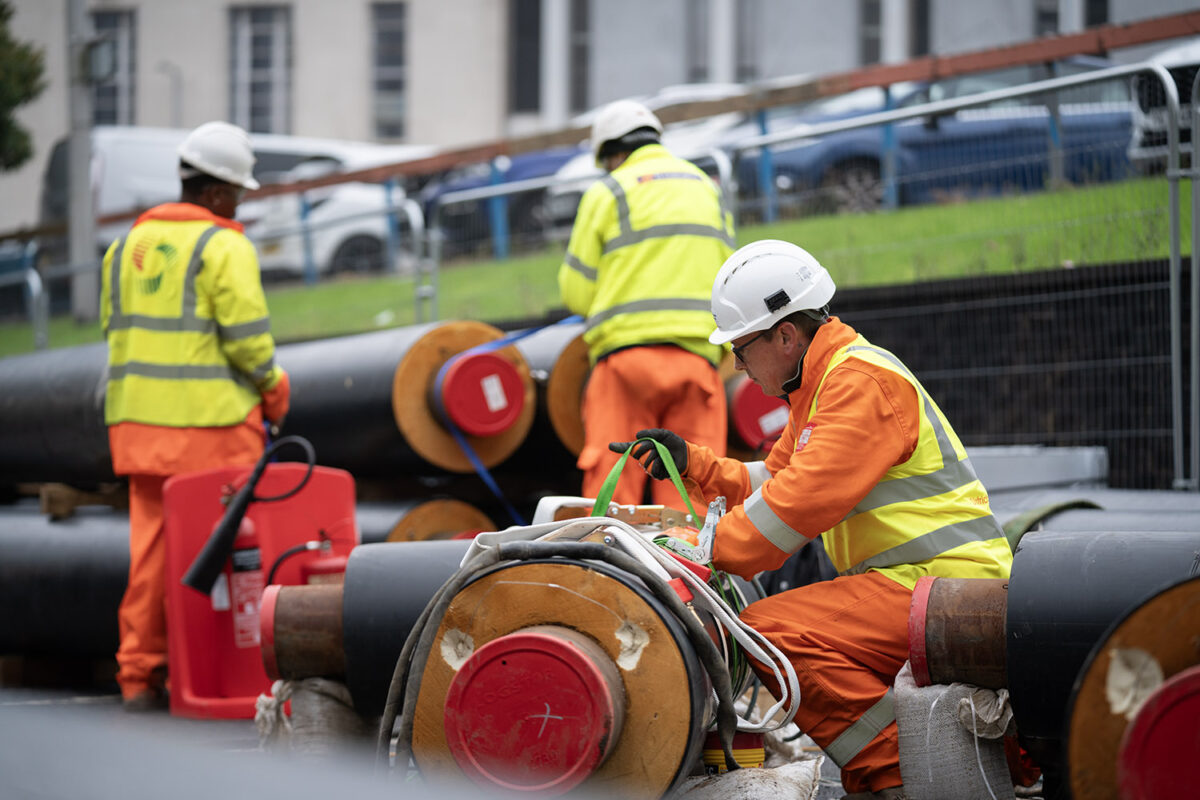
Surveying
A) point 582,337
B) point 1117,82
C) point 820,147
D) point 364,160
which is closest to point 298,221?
point 364,160

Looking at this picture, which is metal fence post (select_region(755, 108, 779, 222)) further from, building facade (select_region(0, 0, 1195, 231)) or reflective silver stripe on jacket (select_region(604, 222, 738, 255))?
building facade (select_region(0, 0, 1195, 231))

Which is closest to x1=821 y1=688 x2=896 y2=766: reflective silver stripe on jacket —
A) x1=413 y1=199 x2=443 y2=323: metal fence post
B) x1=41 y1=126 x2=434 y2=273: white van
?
x1=413 y1=199 x2=443 y2=323: metal fence post

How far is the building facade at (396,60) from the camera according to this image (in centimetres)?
2359

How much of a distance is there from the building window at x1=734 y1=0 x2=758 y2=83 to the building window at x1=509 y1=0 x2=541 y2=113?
4380 mm

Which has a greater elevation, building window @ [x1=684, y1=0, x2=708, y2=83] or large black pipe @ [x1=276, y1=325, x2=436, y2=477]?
building window @ [x1=684, y1=0, x2=708, y2=83]

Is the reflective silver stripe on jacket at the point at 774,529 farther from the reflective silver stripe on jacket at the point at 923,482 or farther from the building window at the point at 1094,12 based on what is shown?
the building window at the point at 1094,12

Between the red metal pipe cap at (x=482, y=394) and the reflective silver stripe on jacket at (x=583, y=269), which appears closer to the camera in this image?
the reflective silver stripe on jacket at (x=583, y=269)

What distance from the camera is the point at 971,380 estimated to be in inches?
269

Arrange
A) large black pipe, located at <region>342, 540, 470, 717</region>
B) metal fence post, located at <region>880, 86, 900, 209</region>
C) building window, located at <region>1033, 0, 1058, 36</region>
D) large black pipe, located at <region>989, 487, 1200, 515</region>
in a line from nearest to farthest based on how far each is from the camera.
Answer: large black pipe, located at <region>342, 540, 470, 717</region> < large black pipe, located at <region>989, 487, 1200, 515</region> < metal fence post, located at <region>880, 86, 900, 209</region> < building window, located at <region>1033, 0, 1058, 36</region>

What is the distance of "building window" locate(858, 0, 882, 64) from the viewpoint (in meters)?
22.5

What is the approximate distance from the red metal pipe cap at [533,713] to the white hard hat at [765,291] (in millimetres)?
1030

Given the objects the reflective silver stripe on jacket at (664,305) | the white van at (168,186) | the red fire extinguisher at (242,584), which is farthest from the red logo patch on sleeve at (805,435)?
the white van at (168,186)

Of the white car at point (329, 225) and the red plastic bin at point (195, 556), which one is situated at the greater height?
the white car at point (329, 225)

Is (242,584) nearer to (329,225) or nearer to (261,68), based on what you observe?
(329,225)
